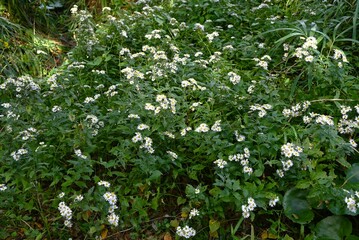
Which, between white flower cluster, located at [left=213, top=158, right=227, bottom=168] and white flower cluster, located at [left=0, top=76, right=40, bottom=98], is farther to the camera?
white flower cluster, located at [left=0, top=76, right=40, bottom=98]

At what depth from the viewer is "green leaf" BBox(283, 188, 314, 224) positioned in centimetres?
229

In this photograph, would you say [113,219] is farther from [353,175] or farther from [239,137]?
[353,175]

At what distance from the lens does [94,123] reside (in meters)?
2.70

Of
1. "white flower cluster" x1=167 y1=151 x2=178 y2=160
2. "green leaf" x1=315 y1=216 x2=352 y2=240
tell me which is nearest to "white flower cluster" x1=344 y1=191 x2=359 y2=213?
Result: "green leaf" x1=315 y1=216 x2=352 y2=240

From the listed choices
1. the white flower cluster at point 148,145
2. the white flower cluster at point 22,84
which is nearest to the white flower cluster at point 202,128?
the white flower cluster at point 148,145

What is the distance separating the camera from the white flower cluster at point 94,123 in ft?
8.70

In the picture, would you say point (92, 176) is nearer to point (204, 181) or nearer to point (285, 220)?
point (204, 181)

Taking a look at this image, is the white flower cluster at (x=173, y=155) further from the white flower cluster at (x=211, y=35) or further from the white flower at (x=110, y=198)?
the white flower cluster at (x=211, y=35)

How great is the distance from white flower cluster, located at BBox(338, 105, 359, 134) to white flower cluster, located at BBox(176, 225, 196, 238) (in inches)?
46.1

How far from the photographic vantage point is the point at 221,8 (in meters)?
4.13

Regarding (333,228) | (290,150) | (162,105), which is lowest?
(333,228)

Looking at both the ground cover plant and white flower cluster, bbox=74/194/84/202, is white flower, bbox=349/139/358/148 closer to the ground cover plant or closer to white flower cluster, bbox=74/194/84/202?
the ground cover plant

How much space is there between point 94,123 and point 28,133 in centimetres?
45

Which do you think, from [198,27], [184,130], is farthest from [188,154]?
[198,27]
